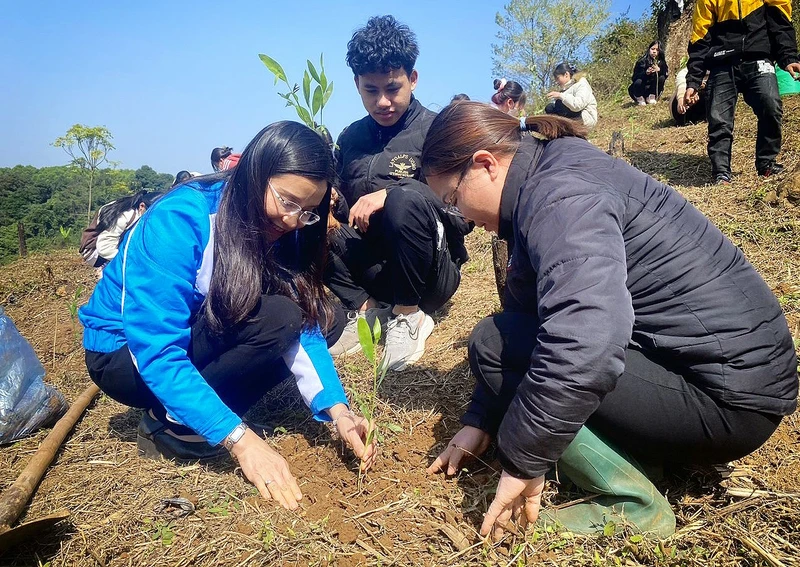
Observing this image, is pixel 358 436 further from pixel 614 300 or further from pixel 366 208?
pixel 366 208

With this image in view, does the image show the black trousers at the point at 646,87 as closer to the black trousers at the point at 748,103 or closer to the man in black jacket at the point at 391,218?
the black trousers at the point at 748,103

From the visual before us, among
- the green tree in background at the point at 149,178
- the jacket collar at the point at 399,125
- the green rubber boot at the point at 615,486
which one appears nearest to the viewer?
the green rubber boot at the point at 615,486

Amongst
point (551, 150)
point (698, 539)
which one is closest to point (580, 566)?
point (698, 539)

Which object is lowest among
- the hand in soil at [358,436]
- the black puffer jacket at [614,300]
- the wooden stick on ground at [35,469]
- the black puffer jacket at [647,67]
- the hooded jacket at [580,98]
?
the wooden stick on ground at [35,469]

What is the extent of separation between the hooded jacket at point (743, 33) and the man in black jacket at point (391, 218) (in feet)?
9.62

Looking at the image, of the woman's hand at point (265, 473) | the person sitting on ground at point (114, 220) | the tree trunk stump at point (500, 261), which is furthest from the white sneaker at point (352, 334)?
the person sitting on ground at point (114, 220)

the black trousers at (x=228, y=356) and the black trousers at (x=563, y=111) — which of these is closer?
the black trousers at (x=228, y=356)

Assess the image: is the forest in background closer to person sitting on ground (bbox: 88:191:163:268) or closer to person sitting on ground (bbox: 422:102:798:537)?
person sitting on ground (bbox: 88:191:163:268)

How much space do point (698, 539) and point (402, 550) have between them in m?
0.82

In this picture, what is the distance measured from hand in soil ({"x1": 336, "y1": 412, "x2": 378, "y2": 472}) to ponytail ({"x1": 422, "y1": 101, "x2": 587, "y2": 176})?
92 cm

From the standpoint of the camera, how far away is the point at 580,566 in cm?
140

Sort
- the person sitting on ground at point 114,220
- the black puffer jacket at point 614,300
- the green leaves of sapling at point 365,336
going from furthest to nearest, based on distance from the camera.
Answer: the person sitting on ground at point 114,220
the green leaves of sapling at point 365,336
the black puffer jacket at point 614,300

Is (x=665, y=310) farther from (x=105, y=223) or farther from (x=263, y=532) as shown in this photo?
(x=105, y=223)

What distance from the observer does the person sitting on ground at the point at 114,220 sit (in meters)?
5.16
